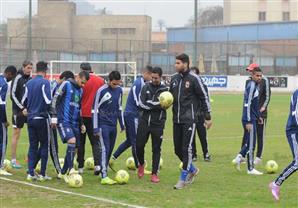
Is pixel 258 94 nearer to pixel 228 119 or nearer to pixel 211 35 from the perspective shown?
pixel 228 119

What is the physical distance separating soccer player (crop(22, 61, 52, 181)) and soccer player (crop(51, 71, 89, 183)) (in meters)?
0.24

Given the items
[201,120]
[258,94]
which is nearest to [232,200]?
[258,94]

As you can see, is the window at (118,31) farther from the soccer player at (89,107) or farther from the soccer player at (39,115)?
the soccer player at (39,115)

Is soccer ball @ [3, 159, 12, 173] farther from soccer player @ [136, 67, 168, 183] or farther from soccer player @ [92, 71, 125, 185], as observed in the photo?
soccer player @ [136, 67, 168, 183]

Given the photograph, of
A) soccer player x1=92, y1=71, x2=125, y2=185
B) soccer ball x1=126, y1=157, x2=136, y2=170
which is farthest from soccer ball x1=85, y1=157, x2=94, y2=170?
soccer player x1=92, y1=71, x2=125, y2=185

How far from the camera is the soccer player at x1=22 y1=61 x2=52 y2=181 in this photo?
1102 cm

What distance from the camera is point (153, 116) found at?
11266mm

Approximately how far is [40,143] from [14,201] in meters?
2.00

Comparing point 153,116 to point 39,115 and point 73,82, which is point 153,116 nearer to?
point 73,82

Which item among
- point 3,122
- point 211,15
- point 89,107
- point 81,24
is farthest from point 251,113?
point 211,15

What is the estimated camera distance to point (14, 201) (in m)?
9.31

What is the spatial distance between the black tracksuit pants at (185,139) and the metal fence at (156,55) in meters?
43.4

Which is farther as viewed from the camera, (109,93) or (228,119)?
(228,119)

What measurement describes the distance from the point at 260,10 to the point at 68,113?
93794mm
